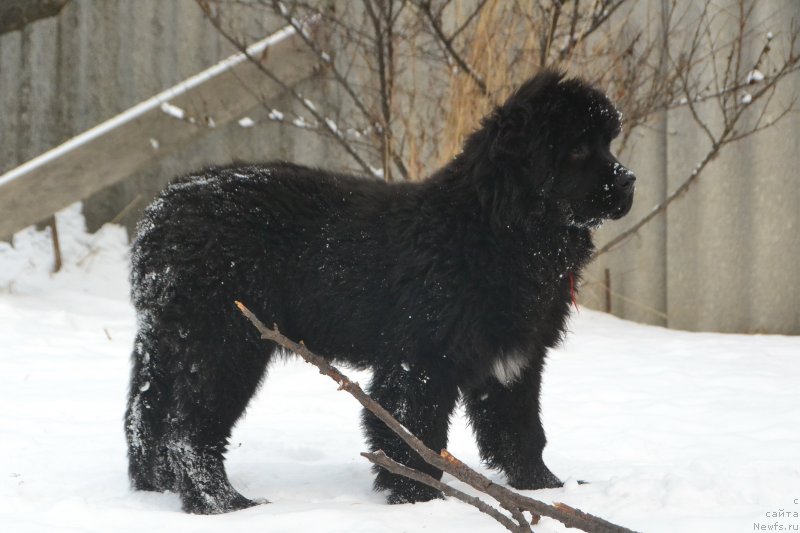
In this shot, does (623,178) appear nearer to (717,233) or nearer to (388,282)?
(388,282)

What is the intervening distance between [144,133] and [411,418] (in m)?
4.62

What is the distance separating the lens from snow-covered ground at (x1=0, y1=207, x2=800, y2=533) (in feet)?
10.5

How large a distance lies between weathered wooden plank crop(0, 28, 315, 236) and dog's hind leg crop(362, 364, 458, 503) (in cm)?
392

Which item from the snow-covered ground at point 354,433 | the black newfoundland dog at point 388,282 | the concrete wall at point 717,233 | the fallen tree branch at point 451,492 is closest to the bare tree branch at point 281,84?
the snow-covered ground at point 354,433

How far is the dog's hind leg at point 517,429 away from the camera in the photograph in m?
3.85

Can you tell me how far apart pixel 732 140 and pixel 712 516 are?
424cm

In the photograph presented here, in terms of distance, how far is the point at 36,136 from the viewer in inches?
330

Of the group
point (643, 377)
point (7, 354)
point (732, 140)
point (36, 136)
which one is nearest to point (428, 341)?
point (643, 377)

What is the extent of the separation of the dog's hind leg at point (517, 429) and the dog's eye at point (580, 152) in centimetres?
91

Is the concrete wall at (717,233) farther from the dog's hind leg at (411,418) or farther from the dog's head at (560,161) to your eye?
the dog's hind leg at (411,418)

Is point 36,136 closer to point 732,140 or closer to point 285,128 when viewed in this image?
point 285,128

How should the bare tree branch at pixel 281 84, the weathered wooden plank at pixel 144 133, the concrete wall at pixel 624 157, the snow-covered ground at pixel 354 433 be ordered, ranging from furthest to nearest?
the weathered wooden plank at pixel 144 133, the concrete wall at pixel 624 157, the bare tree branch at pixel 281 84, the snow-covered ground at pixel 354 433

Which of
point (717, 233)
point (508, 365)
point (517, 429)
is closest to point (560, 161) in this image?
point (508, 365)

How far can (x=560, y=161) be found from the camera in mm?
3578
